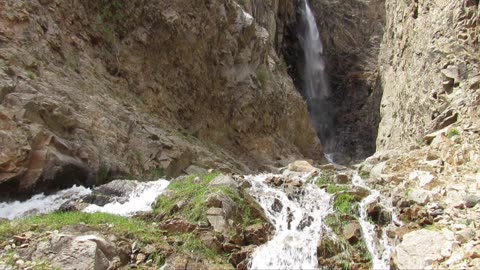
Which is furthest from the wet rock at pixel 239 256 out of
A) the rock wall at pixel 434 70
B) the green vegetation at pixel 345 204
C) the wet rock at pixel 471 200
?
the rock wall at pixel 434 70

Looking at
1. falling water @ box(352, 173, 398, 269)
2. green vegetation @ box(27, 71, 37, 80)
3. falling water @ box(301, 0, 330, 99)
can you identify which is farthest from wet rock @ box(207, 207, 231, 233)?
falling water @ box(301, 0, 330, 99)

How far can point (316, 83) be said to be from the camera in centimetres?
4066

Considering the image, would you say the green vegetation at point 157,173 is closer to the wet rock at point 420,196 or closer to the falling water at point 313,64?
the wet rock at point 420,196

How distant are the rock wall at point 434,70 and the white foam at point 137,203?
29.0 feet

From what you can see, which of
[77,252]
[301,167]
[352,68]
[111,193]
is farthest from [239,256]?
[352,68]

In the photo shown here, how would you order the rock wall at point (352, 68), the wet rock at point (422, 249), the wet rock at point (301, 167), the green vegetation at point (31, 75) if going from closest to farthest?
the wet rock at point (422, 249) → the green vegetation at point (31, 75) → the wet rock at point (301, 167) → the rock wall at point (352, 68)

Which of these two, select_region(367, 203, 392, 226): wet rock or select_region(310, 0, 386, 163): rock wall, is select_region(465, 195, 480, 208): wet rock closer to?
select_region(367, 203, 392, 226): wet rock

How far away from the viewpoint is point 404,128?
20719 millimetres

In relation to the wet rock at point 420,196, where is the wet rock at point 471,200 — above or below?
below

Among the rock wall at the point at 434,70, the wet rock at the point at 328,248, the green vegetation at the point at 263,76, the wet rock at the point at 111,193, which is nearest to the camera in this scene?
the wet rock at the point at 328,248

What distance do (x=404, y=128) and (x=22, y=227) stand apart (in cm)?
1624

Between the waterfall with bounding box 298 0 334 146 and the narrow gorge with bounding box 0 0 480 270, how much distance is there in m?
8.96

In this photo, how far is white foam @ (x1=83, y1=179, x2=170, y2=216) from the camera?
37.5 ft

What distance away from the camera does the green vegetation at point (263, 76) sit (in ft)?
92.8
